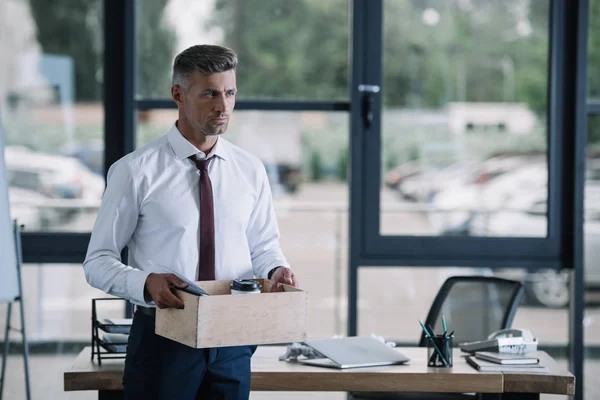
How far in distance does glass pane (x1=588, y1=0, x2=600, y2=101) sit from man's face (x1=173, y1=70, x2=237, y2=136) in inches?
106

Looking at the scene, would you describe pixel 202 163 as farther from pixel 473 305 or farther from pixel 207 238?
pixel 473 305

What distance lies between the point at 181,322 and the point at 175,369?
0.56 ft

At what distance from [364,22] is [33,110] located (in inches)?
67.8

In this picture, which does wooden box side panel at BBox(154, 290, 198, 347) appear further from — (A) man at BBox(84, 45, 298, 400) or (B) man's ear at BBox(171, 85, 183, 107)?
(B) man's ear at BBox(171, 85, 183, 107)

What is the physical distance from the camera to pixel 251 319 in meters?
2.03

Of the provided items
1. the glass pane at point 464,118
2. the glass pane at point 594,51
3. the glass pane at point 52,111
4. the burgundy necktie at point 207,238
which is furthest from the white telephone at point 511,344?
the glass pane at point 52,111

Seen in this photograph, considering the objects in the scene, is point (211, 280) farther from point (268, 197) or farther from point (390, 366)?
point (390, 366)

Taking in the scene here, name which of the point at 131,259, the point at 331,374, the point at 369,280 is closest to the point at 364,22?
the point at 369,280

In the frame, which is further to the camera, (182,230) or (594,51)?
(594,51)

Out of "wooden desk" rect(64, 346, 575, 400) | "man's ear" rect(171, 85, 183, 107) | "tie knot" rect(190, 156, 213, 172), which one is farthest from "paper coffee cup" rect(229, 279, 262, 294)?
"wooden desk" rect(64, 346, 575, 400)

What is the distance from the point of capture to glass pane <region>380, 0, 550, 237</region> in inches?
168

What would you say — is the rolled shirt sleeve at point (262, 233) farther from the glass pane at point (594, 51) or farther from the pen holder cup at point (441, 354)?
the glass pane at point (594, 51)

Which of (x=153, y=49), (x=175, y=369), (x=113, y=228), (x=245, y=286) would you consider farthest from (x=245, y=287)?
(x=153, y=49)

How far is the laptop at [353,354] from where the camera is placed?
2811mm
